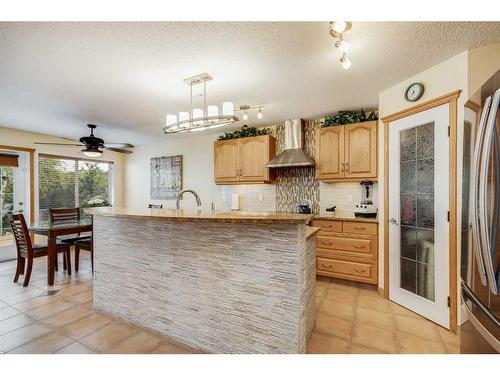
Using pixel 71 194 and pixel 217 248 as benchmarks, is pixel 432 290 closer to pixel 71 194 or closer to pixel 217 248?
pixel 217 248

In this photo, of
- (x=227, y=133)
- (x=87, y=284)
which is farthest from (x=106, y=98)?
(x=87, y=284)

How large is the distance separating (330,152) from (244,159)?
144 cm

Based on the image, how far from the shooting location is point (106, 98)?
3002 mm

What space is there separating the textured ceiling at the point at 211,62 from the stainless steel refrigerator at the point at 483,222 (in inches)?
39.8

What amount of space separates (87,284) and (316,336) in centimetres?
290

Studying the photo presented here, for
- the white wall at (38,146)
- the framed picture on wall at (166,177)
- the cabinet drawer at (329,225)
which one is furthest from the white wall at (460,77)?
the white wall at (38,146)

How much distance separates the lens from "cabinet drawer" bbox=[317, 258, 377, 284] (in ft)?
9.93

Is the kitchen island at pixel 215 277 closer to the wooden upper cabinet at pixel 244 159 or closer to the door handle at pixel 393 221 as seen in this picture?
the door handle at pixel 393 221

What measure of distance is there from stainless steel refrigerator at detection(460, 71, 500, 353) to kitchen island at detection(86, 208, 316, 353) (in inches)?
32.4

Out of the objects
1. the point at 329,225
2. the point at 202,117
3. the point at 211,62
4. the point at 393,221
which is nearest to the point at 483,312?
the point at 393,221

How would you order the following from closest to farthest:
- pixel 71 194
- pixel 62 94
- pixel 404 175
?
pixel 404 175
pixel 62 94
pixel 71 194

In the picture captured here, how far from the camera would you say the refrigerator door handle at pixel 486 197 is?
3.52ft

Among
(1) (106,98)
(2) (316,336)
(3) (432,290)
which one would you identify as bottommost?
(2) (316,336)

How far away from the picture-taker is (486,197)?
110 centimetres
